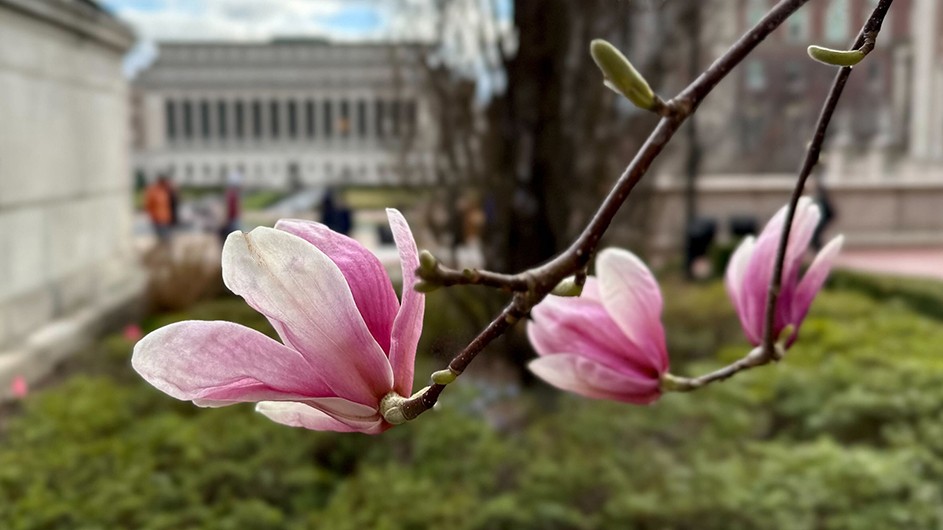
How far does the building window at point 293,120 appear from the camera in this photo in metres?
18.9

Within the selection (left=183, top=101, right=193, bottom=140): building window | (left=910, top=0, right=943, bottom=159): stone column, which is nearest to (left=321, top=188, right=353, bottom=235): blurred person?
(left=910, top=0, right=943, bottom=159): stone column

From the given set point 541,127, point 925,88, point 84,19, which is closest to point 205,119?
point 925,88

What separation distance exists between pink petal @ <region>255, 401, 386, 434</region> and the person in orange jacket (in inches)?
225

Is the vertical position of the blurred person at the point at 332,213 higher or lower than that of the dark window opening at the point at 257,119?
lower

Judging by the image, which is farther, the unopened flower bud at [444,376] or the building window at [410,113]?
the building window at [410,113]

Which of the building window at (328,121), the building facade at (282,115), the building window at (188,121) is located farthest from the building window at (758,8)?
the building window at (188,121)

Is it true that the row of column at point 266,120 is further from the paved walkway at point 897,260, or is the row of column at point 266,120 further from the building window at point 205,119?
the paved walkway at point 897,260

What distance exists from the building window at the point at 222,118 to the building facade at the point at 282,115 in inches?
0.9

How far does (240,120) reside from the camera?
19969mm

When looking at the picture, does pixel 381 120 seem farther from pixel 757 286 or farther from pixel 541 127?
pixel 757 286

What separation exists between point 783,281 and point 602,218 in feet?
0.52

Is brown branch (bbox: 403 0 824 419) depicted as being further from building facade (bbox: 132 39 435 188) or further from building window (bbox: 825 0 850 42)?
building facade (bbox: 132 39 435 188)

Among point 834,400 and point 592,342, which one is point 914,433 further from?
point 592,342

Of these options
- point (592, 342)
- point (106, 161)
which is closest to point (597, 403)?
point (592, 342)
